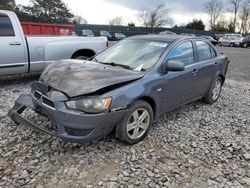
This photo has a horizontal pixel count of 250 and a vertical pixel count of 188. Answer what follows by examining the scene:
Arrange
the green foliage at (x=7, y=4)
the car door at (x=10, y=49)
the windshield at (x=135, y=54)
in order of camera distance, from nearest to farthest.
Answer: the windshield at (x=135, y=54), the car door at (x=10, y=49), the green foliage at (x=7, y=4)

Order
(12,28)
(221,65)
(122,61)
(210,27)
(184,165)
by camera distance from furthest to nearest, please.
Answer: (210,27) → (12,28) → (221,65) → (122,61) → (184,165)

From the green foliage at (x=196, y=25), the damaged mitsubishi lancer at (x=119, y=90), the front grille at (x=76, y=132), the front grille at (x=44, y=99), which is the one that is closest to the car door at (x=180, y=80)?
the damaged mitsubishi lancer at (x=119, y=90)

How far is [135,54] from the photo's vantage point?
166 inches

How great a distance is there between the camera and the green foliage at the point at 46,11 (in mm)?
44188

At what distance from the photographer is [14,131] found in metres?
3.88

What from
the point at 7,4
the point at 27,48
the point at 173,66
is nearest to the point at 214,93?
the point at 173,66

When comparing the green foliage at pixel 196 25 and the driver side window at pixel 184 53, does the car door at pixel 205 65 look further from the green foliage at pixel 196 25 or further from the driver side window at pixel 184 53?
the green foliage at pixel 196 25

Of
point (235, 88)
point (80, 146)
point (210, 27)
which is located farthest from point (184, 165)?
point (210, 27)

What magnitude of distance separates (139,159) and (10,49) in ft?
14.2

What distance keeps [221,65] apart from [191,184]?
3539 mm

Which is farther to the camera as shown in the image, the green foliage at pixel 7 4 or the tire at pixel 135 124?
the green foliage at pixel 7 4

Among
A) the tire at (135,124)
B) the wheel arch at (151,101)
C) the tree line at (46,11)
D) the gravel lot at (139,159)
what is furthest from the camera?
the tree line at (46,11)

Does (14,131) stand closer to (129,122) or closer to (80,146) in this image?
(80,146)

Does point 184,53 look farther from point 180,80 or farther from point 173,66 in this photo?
point 173,66
